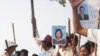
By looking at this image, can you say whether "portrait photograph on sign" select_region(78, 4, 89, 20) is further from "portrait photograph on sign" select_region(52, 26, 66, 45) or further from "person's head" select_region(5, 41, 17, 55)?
"person's head" select_region(5, 41, 17, 55)

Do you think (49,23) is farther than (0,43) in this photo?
No

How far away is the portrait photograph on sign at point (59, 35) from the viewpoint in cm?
180

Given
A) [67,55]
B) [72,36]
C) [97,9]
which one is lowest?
[67,55]

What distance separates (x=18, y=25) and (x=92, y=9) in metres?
0.64

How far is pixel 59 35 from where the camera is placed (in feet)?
5.93

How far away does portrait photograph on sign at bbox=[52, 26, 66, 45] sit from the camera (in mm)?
1796

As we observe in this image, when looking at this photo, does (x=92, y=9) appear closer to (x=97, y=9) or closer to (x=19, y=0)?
(x=97, y=9)

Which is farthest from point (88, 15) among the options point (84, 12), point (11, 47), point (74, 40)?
point (11, 47)

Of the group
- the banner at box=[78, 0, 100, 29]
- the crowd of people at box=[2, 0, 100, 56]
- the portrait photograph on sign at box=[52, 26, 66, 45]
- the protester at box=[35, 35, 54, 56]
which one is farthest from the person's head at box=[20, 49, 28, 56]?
the banner at box=[78, 0, 100, 29]

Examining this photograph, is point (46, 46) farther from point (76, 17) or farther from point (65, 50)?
point (76, 17)

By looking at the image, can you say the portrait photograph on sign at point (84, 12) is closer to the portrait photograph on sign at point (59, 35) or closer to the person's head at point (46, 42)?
the portrait photograph on sign at point (59, 35)

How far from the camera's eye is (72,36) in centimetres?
174

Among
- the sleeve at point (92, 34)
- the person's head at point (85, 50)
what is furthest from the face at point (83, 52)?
the sleeve at point (92, 34)

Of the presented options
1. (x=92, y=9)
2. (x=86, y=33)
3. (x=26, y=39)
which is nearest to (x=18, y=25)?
(x=26, y=39)
